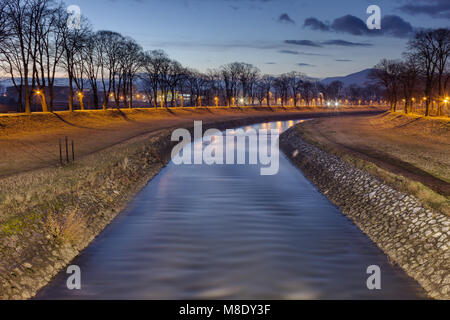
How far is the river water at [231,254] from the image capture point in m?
13.0

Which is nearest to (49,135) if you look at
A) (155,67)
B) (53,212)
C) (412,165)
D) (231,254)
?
(53,212)

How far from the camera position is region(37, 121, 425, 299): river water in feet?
42.8

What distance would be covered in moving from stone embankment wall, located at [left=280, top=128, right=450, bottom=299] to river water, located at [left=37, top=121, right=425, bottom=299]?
1.70 ft

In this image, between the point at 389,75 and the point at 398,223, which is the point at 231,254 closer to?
the point at 398,223

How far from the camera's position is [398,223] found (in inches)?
686

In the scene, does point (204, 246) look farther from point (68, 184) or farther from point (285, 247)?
point (68, 184)

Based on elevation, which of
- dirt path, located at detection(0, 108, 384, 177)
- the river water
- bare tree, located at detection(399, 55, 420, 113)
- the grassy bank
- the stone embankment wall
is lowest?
the river water

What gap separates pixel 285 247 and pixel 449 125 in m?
43.9

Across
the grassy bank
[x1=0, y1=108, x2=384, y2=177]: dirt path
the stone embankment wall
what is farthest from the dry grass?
the grassy bank

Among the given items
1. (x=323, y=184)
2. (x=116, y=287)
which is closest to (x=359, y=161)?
(x=323, y=184)

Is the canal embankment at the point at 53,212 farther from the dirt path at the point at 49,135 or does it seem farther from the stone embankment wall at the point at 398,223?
the stone embankment wall at the point at 398,223

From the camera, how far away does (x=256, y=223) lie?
20.4 meters

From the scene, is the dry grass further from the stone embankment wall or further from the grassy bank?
the grassy bank
